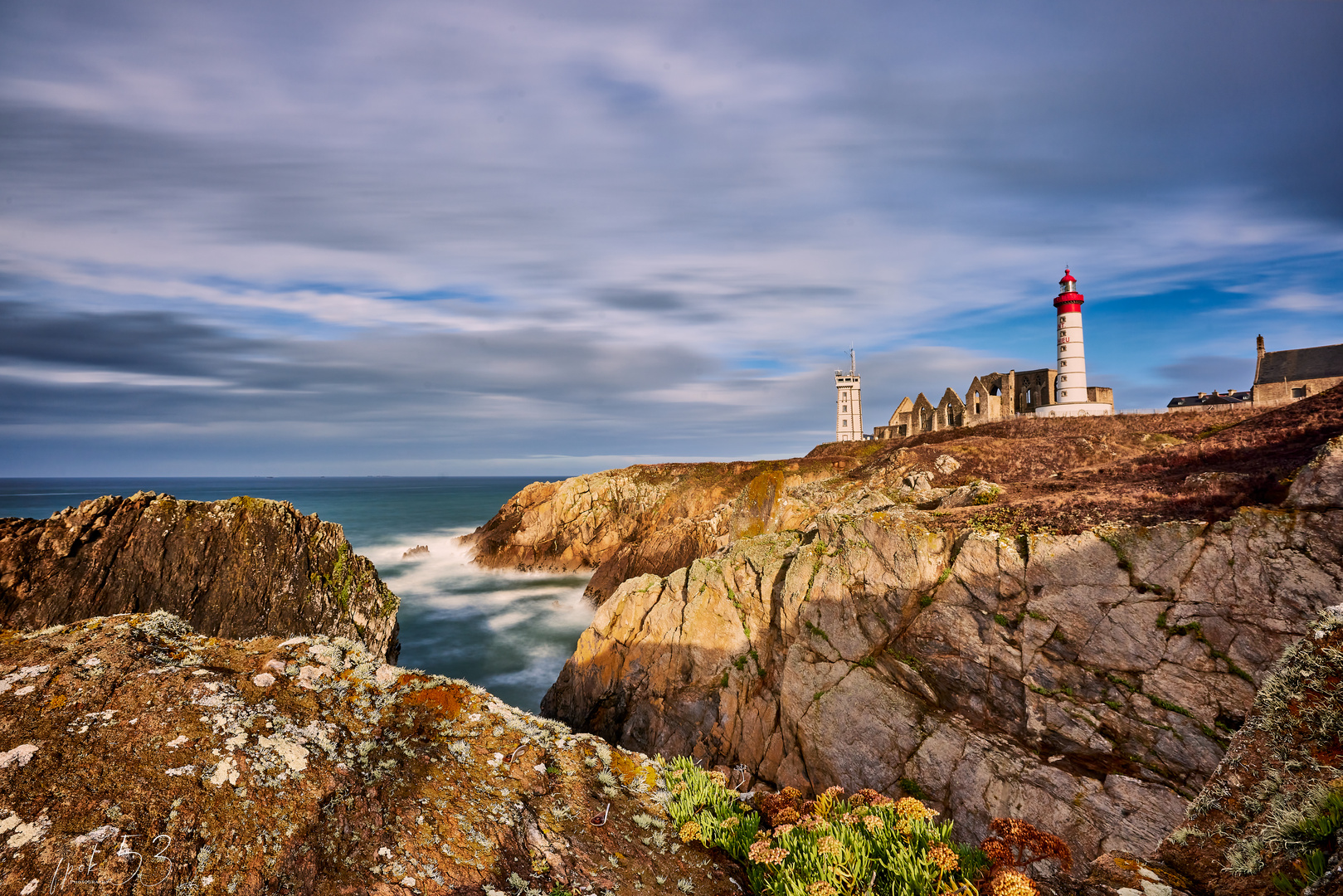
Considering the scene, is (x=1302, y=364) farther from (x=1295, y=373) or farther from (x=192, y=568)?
(x=192, y=568)

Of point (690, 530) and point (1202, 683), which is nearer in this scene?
point (1202, 683)

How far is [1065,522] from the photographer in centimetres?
1584

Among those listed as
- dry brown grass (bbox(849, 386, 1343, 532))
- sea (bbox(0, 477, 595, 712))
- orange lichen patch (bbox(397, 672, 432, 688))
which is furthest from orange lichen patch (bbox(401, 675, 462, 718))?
sea (bbox(0, 477, 595, 712))

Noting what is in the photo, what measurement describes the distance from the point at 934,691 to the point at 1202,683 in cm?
555

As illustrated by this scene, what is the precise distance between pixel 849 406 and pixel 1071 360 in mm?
30634

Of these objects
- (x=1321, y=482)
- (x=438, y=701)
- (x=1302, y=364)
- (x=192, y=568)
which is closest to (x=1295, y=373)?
(x=1302, y=364)

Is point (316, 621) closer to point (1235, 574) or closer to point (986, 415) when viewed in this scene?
point (1235, 574)

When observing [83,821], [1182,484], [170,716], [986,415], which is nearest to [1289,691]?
[83,821]

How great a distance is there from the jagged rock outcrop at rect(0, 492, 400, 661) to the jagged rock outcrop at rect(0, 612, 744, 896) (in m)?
12.7

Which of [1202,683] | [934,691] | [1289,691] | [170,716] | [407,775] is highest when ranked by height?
[1289,691]

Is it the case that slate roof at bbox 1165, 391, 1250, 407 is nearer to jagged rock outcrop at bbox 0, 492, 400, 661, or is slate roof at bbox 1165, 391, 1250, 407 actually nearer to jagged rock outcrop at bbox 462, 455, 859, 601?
jagged rock outcrop at bbox 462, 455, 859, 601

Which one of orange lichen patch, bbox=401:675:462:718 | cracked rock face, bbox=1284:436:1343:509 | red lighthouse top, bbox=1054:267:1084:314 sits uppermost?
red lighthouse top, bbox=1054:267:1084:314

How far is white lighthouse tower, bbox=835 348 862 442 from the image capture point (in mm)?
72438

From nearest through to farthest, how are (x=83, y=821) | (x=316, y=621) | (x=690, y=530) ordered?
(x=83, y=821), (x=316, y=621), (x=690, y=530)
